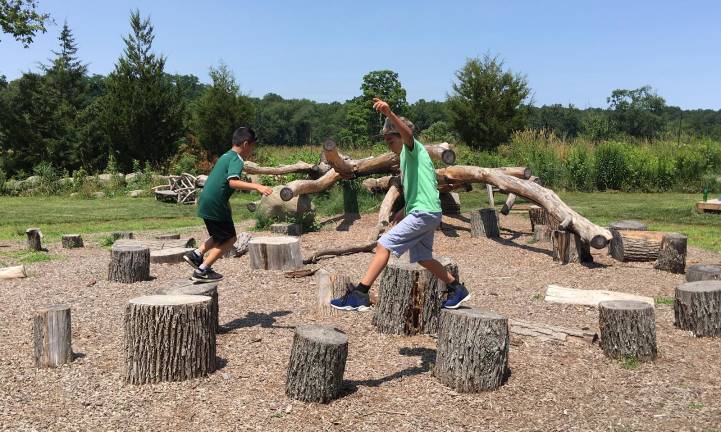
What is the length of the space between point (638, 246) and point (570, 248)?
101 cm

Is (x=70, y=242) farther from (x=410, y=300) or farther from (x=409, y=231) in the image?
(x=409, y=231)

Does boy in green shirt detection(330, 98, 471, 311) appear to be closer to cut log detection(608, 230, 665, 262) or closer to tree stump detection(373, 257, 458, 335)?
tree stump detection(373, 257, 458, 335)

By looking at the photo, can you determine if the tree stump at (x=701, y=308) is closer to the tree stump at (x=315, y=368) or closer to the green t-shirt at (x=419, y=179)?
the green t-shirt at (x=419, y=179)

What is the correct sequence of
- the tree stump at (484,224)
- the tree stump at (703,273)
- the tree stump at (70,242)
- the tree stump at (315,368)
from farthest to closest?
the tree stump at (70,242)
the tree stump at (484,224)
the tree stump at (703,273)
the tree stump at (315,368)

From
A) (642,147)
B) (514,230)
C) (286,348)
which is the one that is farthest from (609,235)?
(642,147)

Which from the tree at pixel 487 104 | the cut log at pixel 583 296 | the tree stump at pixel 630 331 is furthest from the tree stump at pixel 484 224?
the tree at pixel 487 104

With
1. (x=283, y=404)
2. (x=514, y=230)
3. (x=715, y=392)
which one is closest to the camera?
(x=283, y=404)

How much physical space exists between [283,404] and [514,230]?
28.5 feet

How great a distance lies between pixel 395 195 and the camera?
37.9ft

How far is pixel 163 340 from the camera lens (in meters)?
4.75

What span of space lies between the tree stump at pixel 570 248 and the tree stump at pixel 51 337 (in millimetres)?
6698

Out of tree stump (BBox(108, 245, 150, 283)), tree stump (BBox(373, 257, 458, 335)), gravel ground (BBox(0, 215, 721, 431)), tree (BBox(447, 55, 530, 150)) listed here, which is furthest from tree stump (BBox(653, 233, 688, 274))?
tree (BBox(447, 55, 530, 150))

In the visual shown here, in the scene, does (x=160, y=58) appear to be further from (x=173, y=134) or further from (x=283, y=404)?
(x=283, y=404)

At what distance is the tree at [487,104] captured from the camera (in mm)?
30375
